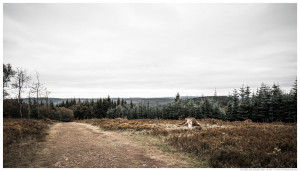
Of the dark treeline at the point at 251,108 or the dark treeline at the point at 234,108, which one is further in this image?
the dark treeline at the point at 251,108

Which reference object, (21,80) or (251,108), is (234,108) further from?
(21,80)

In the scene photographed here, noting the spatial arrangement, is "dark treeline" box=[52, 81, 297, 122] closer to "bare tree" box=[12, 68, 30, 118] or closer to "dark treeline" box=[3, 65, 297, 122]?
"dark treeline" box=[3, 65, 297, 122]

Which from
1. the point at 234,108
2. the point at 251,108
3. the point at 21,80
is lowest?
the point at 234,108


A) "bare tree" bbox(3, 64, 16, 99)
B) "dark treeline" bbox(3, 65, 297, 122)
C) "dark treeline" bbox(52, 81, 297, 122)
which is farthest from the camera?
"dark treeline" bbox(52, 81, 297, 122)

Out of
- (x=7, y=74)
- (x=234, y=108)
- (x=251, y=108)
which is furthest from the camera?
(x=234, y=108)

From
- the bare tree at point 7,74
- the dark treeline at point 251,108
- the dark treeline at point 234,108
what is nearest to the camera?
the bare tree at point 7,74

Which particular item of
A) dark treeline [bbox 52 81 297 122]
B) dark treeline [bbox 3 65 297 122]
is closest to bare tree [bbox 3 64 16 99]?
dark treeline [bbox 3 65 297 122]

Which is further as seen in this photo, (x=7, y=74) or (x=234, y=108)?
(x=234, y=108)

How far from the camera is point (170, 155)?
22.8 ft

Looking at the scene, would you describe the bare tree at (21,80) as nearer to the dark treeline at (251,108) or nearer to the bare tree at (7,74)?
the bare tree at (7,74)

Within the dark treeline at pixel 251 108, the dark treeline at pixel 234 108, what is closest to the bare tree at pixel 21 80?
the dark treeline at pixel 234 108

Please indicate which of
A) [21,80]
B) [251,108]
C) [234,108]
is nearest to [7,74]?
[21,80]

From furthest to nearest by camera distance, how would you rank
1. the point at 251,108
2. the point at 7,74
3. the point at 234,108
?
the point at 234,108, the point at 251,108, the point at 7,74

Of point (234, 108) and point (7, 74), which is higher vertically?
point (7, 74)
